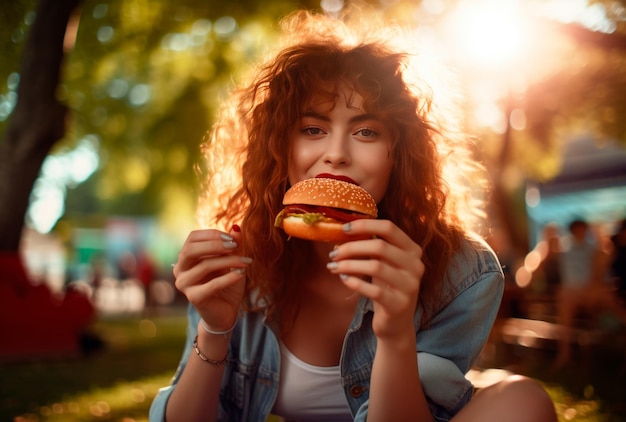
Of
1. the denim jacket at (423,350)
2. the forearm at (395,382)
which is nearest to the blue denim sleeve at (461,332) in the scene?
the denim jacket at (423,350)

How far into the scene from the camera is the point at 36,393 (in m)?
5.69

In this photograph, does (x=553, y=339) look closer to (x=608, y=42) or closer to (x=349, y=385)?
(x=608, y=42)

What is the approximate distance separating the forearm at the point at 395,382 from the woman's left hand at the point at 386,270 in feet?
0.26

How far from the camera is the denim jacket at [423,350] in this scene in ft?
6.79

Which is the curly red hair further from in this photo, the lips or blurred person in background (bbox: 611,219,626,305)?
blurred person in background (bbox: 611,219,626,305)

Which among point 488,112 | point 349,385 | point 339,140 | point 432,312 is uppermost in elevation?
point 488,112

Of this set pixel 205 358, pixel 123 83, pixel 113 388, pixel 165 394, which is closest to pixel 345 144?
pixel 205 358

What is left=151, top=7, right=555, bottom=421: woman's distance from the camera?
1.98m

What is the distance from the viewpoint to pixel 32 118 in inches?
329

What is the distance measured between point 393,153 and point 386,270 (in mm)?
855

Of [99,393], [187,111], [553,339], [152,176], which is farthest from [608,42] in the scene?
[152,176]

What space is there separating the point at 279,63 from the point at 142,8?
11.1 m

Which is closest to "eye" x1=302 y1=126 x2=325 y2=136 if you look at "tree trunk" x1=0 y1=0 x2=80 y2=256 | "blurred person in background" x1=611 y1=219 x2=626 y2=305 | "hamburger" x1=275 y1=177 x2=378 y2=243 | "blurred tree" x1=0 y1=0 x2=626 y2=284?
"hamburger" x1=275 y1=177 x2=378 y2=243

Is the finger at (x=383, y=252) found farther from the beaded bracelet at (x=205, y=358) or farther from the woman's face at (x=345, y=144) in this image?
the beaded bracelet at (x=205, y=358)
